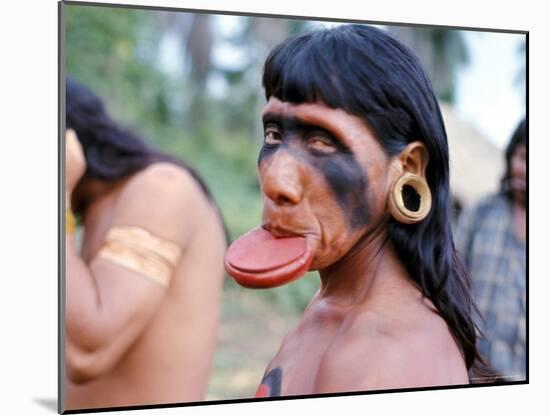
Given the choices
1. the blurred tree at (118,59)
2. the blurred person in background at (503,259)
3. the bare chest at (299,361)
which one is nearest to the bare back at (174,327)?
the blurred tree at (118,59)

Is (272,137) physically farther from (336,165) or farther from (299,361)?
(299,361)

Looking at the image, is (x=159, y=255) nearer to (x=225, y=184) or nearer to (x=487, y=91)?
(x=225, y=184)

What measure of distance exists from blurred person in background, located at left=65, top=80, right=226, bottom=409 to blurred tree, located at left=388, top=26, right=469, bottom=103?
107 cm

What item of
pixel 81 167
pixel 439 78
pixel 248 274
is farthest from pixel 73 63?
pixel 439 78

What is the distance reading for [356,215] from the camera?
2.82m

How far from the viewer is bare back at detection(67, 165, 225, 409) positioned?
3551mm

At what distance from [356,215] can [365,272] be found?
0.63ft

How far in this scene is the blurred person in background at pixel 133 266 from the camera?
344 cm

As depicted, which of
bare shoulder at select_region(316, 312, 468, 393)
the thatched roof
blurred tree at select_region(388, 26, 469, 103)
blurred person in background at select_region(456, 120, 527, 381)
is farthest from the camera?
blurred person in background at select_region(456, 120, 527, 381)

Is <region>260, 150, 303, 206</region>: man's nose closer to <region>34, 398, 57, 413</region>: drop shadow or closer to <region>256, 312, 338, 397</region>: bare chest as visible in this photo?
<region>256, 312, 338, 397</region>: bare chest

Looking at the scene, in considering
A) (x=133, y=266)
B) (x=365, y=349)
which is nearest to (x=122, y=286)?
(x=133, y=266)

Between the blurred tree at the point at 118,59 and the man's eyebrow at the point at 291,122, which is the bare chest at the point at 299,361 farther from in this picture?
the blurred tree at the point at 118,59

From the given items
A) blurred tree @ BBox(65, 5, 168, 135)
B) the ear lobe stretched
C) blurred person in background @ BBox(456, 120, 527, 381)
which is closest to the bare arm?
blurred tree @ BBox(65, 5, 168, 135)

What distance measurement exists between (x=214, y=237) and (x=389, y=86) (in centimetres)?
120
